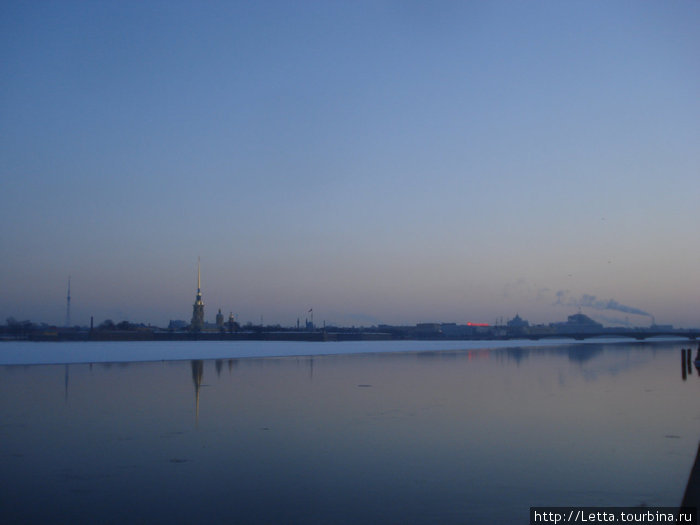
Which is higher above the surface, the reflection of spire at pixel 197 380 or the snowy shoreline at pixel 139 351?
the reflection of spire at pixel 197 380

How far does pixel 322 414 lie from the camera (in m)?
19.4

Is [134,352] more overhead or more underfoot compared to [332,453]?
more underfoot

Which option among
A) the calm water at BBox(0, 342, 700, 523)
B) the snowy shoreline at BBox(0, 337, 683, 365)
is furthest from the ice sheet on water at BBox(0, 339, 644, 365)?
the calm water at BBox(0, 342, 700, 523)

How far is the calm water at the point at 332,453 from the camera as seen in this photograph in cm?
1003

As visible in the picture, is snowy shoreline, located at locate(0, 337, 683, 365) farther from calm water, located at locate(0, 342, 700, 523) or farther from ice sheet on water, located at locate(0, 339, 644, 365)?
calm water, located at locate(0, 342, 700, 523)

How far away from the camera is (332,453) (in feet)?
45.4

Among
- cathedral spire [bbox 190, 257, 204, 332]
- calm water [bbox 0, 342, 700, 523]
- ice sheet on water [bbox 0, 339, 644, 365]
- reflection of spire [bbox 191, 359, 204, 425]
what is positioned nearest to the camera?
calm water [bbox 0, 342, 700, 523]

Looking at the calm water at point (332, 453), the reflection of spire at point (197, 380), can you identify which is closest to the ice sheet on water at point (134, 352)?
the reflection of spire at point (197, 380)

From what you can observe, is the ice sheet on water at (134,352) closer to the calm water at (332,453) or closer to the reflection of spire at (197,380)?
the reflection of spire at (197,380)

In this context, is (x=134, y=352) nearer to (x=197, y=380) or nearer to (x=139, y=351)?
(x=139, y=351)

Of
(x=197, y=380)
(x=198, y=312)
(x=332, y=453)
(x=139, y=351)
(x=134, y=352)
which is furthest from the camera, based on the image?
(x=198, y=312)

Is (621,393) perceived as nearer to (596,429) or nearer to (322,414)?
(596,429)

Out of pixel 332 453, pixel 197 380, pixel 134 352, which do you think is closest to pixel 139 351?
pixel 134 352

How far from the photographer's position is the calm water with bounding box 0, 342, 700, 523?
10031 mm
